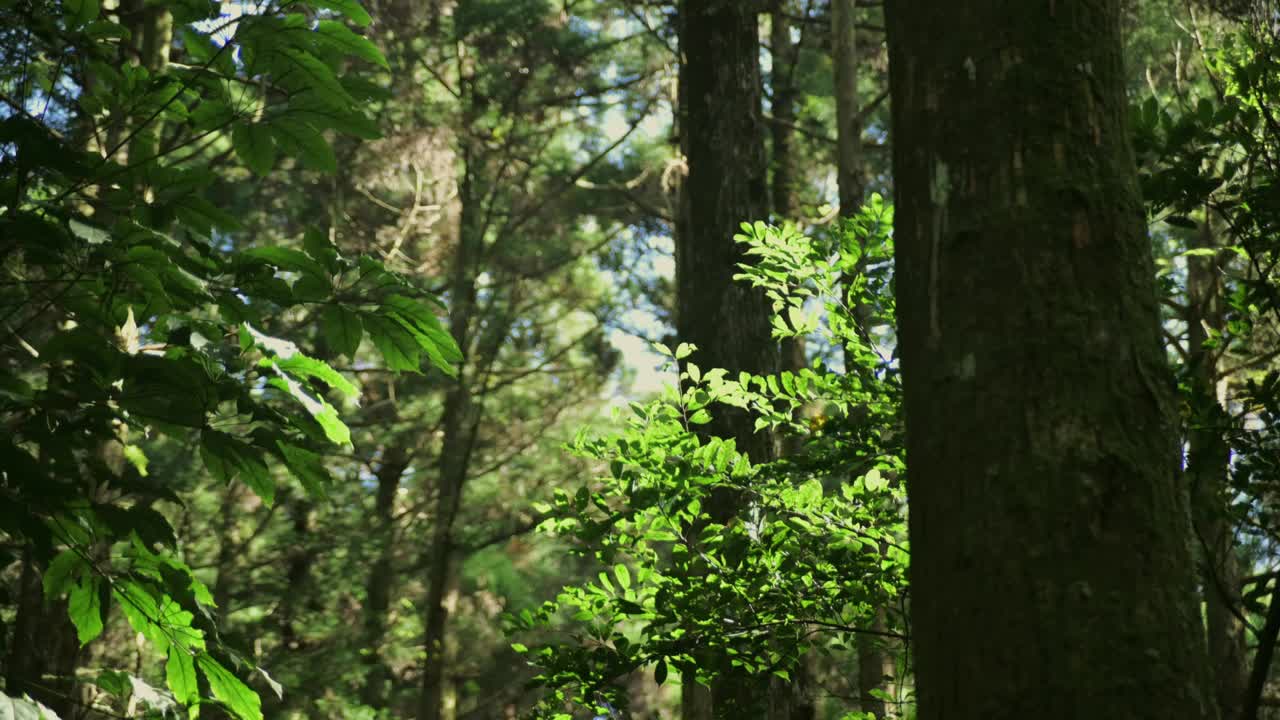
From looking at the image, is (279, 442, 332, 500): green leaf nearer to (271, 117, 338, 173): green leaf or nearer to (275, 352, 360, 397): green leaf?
(275, 352, 360, 397): green leaf

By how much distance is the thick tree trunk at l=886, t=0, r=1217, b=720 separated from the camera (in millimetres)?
1195

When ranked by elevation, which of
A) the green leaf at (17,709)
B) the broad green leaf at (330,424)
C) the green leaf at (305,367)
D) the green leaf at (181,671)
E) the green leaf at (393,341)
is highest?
the green leaf at (393,341)

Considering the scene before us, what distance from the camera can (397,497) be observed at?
15211 mm

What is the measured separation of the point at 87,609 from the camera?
6.54 feet

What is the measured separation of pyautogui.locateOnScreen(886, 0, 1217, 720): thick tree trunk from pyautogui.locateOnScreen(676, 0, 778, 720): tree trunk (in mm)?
3895

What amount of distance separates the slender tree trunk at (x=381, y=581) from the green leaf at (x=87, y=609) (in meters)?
9.83

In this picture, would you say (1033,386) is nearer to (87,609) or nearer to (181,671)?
(181,671)

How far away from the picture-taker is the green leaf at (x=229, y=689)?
6.63 feet

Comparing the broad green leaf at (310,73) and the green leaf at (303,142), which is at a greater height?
the broad green leaf at (310,73)

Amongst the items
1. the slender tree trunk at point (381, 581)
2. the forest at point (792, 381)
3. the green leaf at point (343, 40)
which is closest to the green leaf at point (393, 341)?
the forest at point (792, 381)

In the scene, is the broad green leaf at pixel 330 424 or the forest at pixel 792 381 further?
the broad green leaf at pixel 330 424

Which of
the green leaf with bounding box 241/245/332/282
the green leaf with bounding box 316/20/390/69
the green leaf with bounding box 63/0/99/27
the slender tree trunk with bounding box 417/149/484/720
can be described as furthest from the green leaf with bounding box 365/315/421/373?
the slender tree trunk with bounding box 417/149/484/720

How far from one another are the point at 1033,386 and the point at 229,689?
163 cm

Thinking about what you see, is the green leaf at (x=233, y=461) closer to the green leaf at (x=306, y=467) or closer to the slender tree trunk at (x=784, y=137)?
the green leaf at (x=306, y=467)
